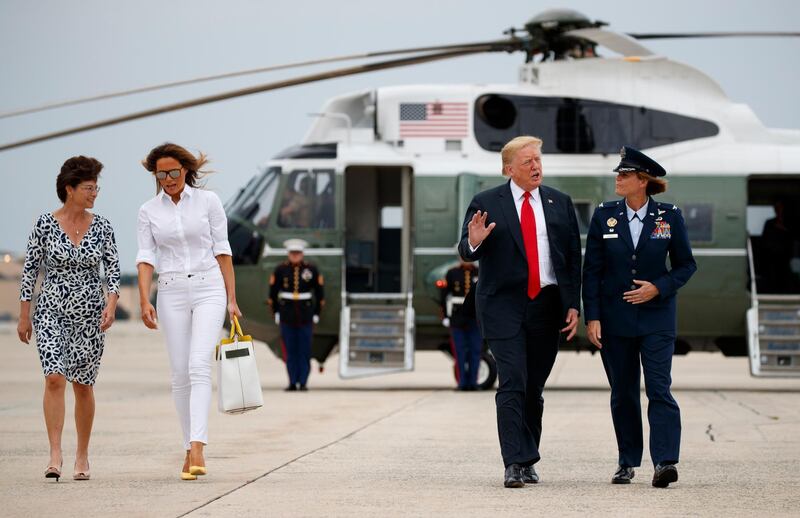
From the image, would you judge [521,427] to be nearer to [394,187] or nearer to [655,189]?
[655,189]

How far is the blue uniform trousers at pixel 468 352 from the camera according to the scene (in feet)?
54.3

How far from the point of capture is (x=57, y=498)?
7.18 meters

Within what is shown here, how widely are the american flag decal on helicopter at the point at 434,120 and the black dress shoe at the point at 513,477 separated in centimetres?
985

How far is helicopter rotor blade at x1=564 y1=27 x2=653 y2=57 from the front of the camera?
52.2 ft

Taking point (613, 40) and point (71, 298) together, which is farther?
point (613, 40)

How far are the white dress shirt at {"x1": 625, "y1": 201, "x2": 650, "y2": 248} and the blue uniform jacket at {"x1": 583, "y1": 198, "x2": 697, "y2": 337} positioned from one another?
24 millimetres

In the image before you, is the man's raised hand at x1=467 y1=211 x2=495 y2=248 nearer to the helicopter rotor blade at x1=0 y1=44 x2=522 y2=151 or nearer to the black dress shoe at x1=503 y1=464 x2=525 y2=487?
the black dress shoe at x1=503 y1=464 x2=525 y2=487

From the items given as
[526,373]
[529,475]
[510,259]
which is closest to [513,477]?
[529,475]

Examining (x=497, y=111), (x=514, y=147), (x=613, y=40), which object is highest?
(x=613, y=40)

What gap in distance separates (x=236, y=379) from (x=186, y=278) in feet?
1.94

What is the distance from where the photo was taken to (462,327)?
16.6m

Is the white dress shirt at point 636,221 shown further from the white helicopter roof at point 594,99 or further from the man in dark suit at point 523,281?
the white helicopter roof at point 594,99

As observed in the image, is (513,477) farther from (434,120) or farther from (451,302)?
(434,120)

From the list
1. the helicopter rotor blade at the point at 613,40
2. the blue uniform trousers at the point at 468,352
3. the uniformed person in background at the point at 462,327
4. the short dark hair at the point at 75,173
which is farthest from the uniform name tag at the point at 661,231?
the blue uniform trousers at the point at 468,352
